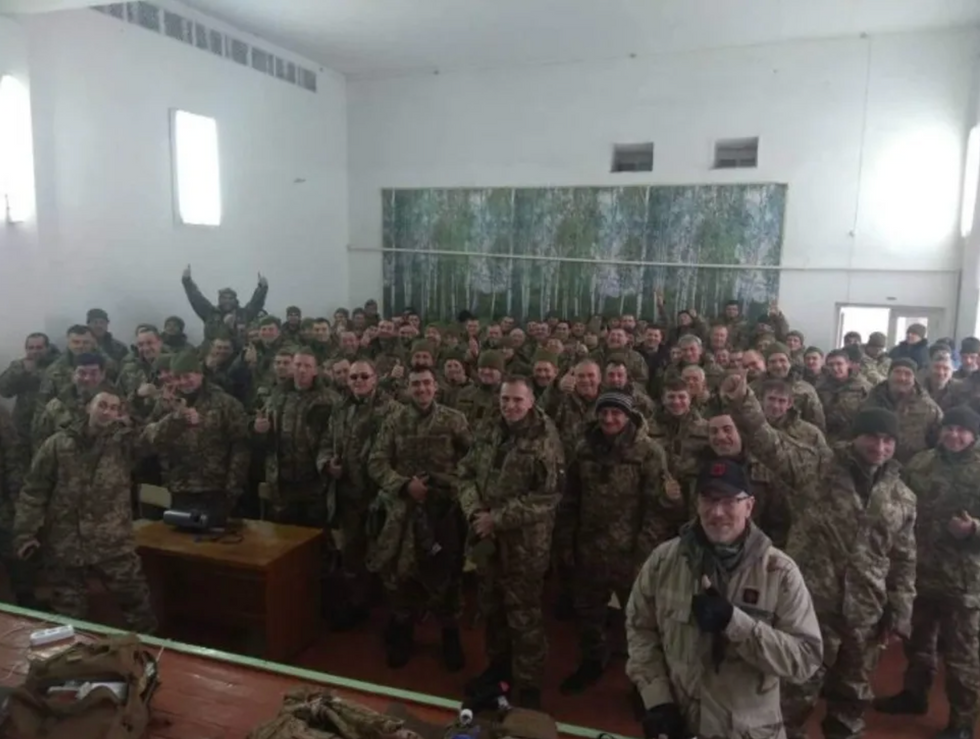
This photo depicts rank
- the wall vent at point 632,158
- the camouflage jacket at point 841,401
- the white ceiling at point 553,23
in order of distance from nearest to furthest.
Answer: the camouflage jacket at point 841,401
the white ceiling at point 553,23
the wall vent at point 632,158

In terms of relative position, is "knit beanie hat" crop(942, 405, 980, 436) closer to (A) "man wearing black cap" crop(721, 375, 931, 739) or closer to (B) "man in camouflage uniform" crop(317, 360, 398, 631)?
(A) "man wearing black cap" crop(721, 375, 931, 739)

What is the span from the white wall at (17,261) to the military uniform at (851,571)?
649cm

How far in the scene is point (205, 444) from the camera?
174 inches

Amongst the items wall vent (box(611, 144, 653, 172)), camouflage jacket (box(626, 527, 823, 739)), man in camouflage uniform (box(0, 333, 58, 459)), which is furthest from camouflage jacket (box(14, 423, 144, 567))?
wall vent (box(611, 144, 653, 172))

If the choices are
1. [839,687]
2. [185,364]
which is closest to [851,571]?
[839,687]

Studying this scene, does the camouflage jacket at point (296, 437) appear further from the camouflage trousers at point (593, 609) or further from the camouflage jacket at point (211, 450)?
the camouflage trousers at point (593, 609)

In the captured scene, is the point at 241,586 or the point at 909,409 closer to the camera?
the point at 241,586

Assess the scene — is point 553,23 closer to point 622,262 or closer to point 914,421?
point 622,262

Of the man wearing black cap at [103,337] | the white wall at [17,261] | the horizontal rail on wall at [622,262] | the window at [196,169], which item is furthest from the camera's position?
the horizontal rail on wall at [622,262]

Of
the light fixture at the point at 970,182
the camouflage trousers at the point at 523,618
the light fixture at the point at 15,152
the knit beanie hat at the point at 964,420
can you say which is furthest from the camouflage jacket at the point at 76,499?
the light fixture at the point at 970,182

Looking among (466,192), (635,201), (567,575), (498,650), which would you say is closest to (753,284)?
(635,201)

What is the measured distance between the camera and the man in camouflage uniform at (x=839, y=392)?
17.9 ft

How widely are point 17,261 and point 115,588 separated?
13.4 feet

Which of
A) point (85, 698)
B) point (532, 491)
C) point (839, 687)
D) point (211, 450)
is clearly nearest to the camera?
point (85, 698)
